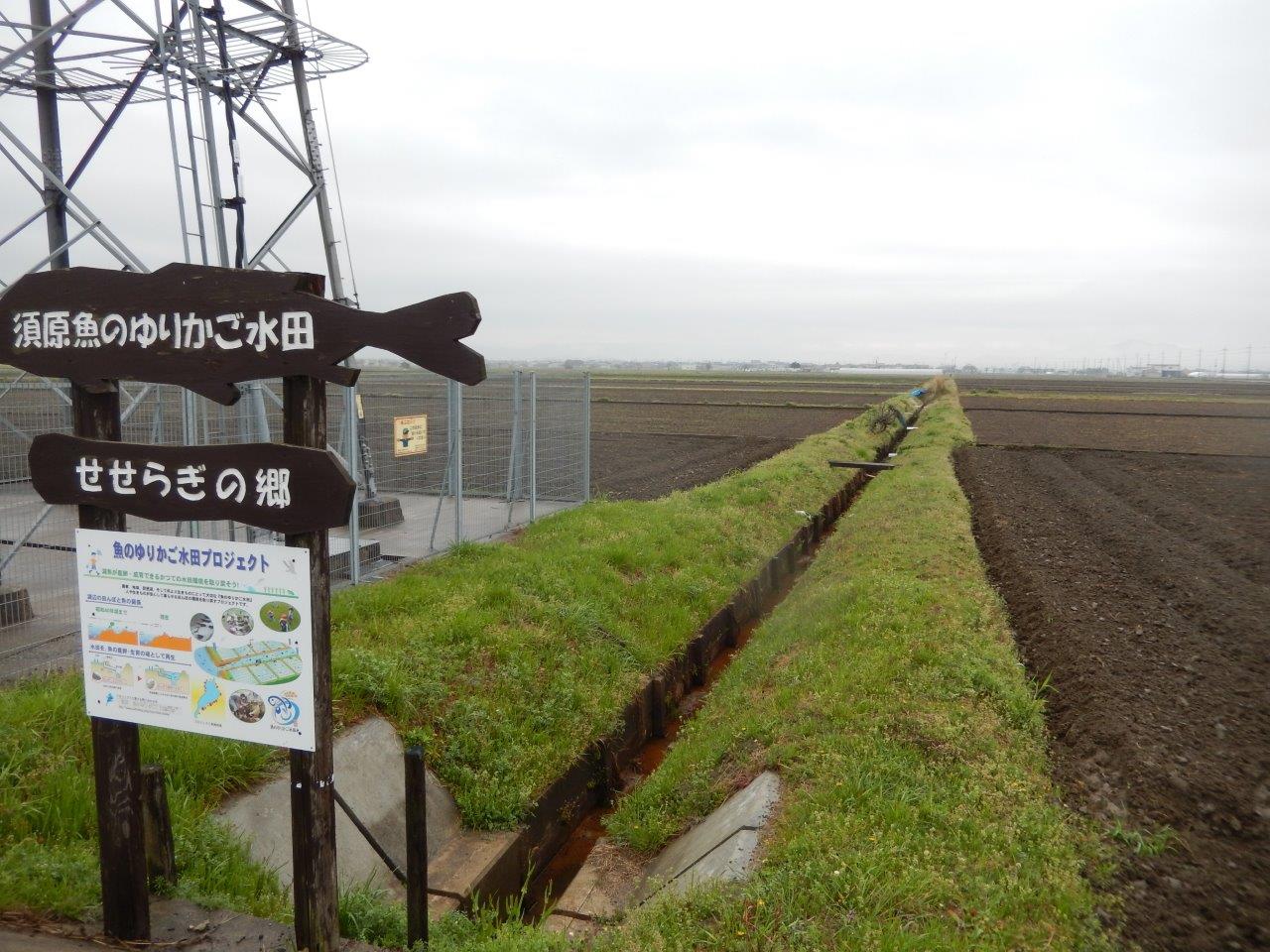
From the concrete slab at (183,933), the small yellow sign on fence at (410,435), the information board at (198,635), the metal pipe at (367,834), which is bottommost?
the concrete slab at (183,933)

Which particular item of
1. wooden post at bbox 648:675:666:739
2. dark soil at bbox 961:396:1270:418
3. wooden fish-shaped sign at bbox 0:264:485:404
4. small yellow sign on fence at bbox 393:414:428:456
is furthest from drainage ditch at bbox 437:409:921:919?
dark soil at bbox 961:396:1270:418

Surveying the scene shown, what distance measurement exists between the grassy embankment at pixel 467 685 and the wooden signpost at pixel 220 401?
0.61 metres

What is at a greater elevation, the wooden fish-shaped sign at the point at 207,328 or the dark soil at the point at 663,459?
the wooden fish-shaped sign at the point at 207,328

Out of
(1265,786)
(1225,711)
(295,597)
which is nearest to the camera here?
(295,597)

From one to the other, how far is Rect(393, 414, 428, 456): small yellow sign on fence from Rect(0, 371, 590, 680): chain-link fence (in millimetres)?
13

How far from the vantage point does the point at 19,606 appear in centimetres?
668

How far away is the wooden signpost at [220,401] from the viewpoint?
307 centimetres

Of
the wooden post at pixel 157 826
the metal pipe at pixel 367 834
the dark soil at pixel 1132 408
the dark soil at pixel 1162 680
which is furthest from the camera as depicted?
the dark soil at pixel 1132 408

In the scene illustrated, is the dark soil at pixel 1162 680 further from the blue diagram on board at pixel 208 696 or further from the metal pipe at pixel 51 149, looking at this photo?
the metal pipe at pixel 51 149

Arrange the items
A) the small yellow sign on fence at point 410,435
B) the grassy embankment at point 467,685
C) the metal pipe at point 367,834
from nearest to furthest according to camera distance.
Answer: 1. the metal pipe at point 367,834
2. the grassy embankment at point 467,685
3. the small yellow sign on fence at point 410,435

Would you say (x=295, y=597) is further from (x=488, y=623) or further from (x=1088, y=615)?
(x=1088, y=615)

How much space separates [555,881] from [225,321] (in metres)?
4.18

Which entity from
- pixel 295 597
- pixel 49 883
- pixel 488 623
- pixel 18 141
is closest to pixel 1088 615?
pixel 488 623

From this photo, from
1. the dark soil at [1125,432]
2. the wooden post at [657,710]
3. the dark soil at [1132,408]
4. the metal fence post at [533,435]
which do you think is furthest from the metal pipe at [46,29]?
the dark soil at [1132,408]
